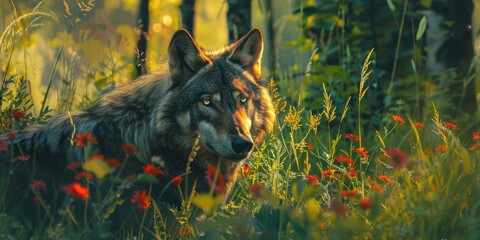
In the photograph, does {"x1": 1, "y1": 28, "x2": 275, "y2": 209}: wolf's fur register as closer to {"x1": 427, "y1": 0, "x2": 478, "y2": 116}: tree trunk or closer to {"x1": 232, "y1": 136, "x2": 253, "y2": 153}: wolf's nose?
{"x1": 232, "y1": 136, "x2": 253, "y2": 153}: wolf's nose

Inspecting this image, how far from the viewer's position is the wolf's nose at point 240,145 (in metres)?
4.55

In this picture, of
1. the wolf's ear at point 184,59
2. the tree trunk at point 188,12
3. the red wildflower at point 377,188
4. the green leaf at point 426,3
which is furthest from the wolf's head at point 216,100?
the tree trunk at point 188,12

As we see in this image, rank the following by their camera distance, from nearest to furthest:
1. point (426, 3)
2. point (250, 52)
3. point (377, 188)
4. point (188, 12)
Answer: point (377, 188) < point (250, 52) < point (426, 3) < point (188, 12)

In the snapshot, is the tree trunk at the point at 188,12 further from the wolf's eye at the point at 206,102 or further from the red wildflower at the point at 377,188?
the red wildflower at the point at 377,188

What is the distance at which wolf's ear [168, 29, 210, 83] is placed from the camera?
4.91m

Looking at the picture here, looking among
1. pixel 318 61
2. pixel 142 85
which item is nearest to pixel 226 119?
pixel 142 85

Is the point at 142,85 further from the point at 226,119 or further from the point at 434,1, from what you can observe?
the point at 434,1

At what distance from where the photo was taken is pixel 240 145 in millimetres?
4551

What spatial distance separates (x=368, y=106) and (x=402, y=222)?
380 centimetres

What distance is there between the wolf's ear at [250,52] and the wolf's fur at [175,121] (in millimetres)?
159

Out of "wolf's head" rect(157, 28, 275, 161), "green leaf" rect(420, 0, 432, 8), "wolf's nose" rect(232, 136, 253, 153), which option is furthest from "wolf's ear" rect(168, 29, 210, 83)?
"green leaf" rect(420, 0, 432, 8)

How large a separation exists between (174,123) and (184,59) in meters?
0.47

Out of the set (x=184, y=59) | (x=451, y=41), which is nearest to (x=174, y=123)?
(x=184, y=59)

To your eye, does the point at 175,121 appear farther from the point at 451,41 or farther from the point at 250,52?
the point at 451,41
